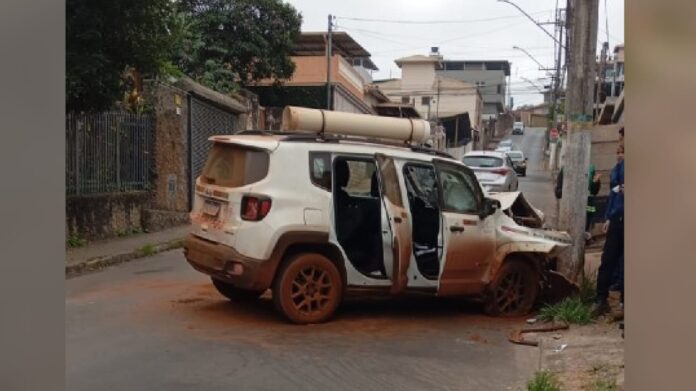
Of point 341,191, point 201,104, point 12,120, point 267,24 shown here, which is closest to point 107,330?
point 341,191

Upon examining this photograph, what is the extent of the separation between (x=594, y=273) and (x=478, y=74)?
81065 mm

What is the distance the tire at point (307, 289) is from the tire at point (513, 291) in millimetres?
1819

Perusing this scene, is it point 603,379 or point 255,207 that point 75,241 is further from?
point 603,379

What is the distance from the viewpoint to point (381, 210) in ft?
23.7

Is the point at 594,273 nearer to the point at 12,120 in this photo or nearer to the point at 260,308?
the point at 260,308

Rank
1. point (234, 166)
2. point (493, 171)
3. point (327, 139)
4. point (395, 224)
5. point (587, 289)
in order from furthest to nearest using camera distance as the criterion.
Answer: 1. point (493, 171)
2. point (587, 289)
3. point (327, 139)
4. point (395, 224)
5. point (234, 166)

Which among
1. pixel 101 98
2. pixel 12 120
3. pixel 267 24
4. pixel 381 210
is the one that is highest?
pixel 267 24

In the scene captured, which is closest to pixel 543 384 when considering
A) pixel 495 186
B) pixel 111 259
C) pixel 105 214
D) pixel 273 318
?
pixel 273 318

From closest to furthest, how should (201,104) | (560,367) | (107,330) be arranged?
(560,367) < (107,330) < (201,104)

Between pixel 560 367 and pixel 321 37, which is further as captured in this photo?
pixel 321 37

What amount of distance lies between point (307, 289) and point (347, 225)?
0.75m

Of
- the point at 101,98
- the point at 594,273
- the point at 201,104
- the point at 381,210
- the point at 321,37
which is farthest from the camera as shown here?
the point at 321,37

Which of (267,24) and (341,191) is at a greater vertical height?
(267,24)

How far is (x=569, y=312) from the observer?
7.39 meters
